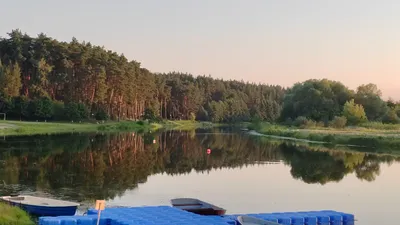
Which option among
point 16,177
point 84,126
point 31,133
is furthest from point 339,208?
point 84,126

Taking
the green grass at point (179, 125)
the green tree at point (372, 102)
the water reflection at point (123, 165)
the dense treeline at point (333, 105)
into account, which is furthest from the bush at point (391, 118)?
the green grass at point (179, 125)

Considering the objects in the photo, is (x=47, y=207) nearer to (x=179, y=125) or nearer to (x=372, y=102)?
(x=372, y=102)

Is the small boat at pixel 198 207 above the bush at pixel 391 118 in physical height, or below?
below

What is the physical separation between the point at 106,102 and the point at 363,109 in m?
59.6

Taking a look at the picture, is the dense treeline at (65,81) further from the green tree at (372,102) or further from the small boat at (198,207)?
the small boat at (198,207)

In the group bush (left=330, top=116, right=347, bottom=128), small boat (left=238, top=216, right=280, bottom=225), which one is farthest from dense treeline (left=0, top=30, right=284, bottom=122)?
small boat (left=238, top=216, right=280, bottom=225)

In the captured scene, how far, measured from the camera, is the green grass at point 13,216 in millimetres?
16859

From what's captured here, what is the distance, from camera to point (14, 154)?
1747 inches

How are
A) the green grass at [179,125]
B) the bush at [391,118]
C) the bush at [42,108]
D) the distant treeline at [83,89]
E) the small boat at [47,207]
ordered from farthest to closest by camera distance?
1. the green grass at [179,125]
2. the bush at [391,118]
3. the distant treeline at [83,89]
4. the bush at [42,108]
5. the small boat at [47,207]

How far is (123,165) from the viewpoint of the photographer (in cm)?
3984

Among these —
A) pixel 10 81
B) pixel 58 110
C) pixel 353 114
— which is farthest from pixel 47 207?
pixel 353 114

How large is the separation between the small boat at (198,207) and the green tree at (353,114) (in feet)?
269

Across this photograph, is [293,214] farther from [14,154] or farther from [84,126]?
[84,126]

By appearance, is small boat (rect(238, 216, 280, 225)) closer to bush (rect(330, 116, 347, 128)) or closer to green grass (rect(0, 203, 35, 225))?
green grass (rect(0, 203, 35, 225))
